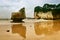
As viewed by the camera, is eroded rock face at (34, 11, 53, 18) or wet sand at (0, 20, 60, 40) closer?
wet sand at (0, 20, 60, 40)

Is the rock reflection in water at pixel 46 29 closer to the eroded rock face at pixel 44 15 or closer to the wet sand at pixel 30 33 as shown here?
the wet sand at pixel 30 33

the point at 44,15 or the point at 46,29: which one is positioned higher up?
the point at 44,15

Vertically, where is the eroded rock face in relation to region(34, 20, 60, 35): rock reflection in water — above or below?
above

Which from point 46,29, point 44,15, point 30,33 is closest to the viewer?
point 30,33

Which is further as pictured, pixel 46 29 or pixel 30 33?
pixel 46 29

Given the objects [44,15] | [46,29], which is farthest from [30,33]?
[44,15]

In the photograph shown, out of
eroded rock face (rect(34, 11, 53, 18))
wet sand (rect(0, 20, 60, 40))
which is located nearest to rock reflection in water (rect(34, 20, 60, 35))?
wet sand (rect(0, 20, 60, 40))

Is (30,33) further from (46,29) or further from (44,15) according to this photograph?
(44,15)

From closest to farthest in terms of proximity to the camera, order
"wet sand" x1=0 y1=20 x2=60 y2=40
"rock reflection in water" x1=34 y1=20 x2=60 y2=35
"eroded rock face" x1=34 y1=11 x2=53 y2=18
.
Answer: "wet sand" x1=0 y1=20 x2=60 y2=40
"rock reflection in water" x1=34 y1=20 x2=60 y2=35
"eroded rock face" x1=34 y1=11 x2=53 y2=18

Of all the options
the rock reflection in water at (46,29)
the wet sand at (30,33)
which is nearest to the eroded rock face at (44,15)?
the rock reflection in water at (46,29)

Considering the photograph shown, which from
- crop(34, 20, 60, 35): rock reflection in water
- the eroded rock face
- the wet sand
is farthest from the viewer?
the eroded rock face

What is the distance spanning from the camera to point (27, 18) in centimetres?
738

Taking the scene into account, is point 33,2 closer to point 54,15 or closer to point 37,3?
point 37,3

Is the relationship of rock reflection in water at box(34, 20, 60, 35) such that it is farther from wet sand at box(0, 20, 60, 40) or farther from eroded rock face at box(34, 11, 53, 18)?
eroded rock face at box(34, 11, 53, 18)
